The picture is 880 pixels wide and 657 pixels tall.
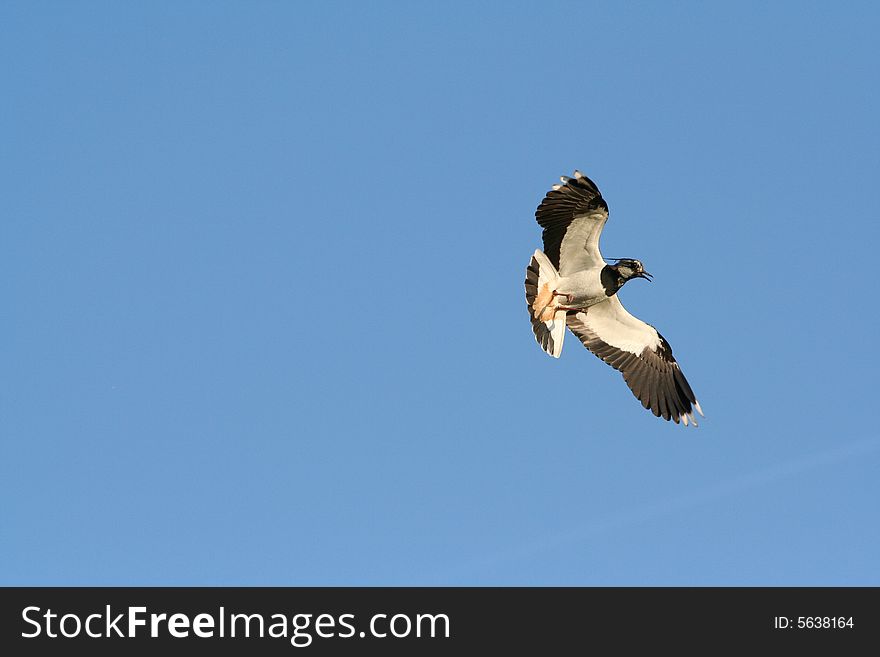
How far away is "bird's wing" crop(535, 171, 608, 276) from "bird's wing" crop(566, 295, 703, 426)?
1351mm

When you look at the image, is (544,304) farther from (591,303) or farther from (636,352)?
(636,352)

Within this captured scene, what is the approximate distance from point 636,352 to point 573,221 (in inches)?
126

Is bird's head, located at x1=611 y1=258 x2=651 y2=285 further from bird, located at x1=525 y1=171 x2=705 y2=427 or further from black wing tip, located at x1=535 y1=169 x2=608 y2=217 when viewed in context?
black wing tip, located at x1=535 y1=169 x2=608 y2=217

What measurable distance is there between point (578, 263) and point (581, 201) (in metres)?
1.37

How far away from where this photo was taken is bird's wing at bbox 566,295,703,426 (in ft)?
64.3

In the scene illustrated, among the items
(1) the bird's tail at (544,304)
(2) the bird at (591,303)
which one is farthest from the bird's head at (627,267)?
(1) the bird's tail at (544,304)

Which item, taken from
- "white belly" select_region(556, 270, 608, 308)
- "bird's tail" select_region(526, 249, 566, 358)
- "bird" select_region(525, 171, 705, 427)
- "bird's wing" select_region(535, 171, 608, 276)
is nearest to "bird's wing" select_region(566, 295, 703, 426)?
"bird" select_region(525, 171, 705, 427)

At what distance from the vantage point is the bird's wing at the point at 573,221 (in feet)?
59.0

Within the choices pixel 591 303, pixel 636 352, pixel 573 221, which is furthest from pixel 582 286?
pixel 636 352
